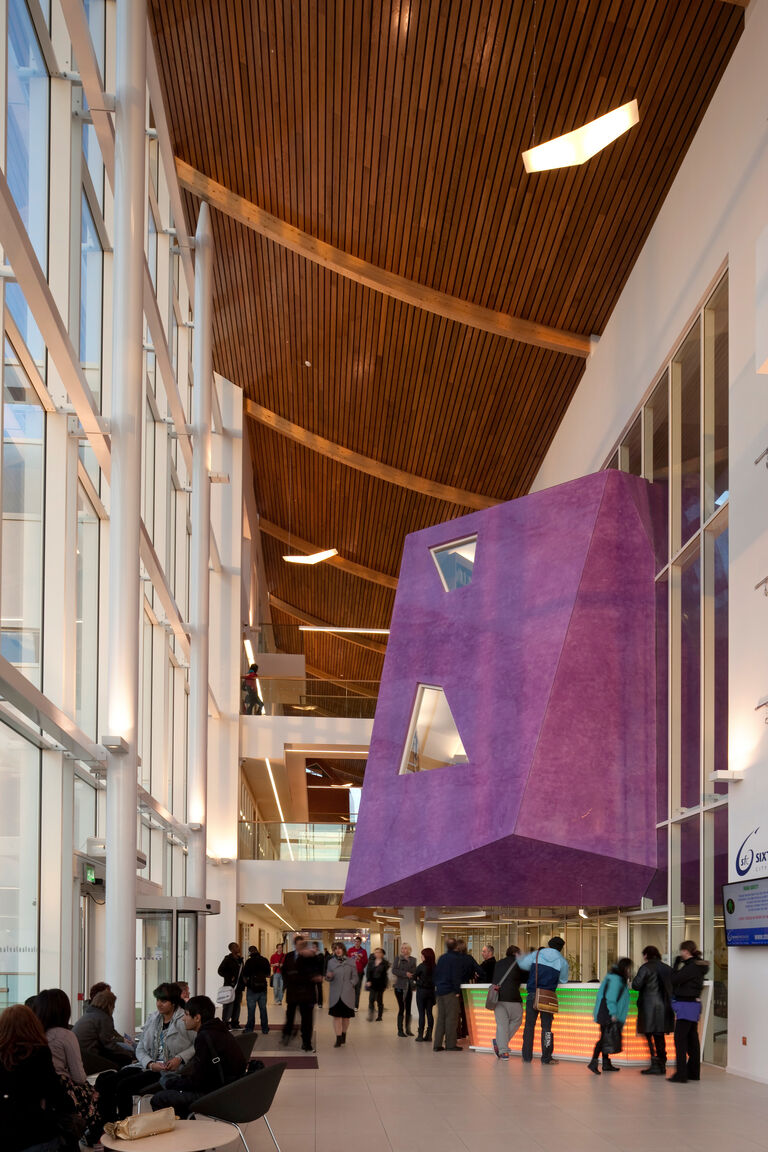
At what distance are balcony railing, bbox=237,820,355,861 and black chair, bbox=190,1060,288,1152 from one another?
696 inches

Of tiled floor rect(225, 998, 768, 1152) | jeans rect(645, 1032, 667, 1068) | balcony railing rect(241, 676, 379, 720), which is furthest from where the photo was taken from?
balcony railing rect(241, 676, 379, 720)

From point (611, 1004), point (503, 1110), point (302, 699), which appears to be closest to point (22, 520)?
point (503, 1110)

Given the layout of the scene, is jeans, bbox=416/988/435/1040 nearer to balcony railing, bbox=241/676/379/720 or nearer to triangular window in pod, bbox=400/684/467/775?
triangular window in pod, bbox=400/684/467/775

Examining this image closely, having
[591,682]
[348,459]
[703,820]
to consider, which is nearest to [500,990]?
[703,820]

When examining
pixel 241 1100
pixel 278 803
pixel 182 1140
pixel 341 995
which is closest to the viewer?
pixel 182 1140

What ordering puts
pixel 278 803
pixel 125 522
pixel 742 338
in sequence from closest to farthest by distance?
1. pixel 125 522
2. pixel 742 338
3. pixel 278 803

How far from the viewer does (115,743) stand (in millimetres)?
9836

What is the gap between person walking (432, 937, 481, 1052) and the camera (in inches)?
502

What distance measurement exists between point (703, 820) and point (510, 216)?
8.38 metres

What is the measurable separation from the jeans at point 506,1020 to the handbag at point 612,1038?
4.98 ft

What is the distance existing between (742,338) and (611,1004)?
6.07m

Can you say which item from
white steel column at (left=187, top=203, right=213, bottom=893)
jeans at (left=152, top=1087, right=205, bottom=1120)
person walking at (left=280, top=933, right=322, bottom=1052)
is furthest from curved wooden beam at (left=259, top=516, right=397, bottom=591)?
jeans at (left=152, top=1087, right=205, bottom=1120)

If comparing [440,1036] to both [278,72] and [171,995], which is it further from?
[278,72]

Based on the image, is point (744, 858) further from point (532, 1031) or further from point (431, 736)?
point (431, 736)
